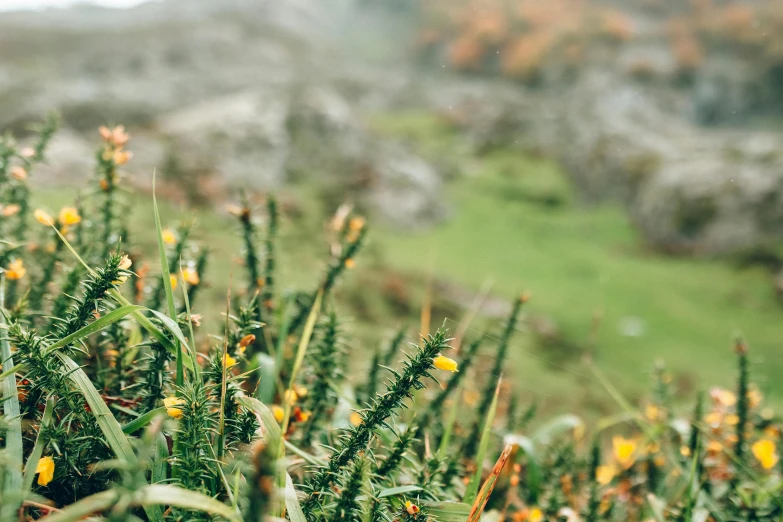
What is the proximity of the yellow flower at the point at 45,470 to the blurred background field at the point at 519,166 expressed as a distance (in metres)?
0.70

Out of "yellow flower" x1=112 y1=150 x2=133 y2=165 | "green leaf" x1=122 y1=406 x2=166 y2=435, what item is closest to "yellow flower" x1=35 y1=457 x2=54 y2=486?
"green leaf" x1=122 y1=406 x2=166 y2=435

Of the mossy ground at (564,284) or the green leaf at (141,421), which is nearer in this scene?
the green leaf at (141,421)

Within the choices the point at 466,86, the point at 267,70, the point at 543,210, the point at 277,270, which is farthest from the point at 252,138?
the point at 466,86

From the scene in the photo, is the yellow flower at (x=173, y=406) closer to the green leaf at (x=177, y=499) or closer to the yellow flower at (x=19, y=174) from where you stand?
the green leaf at (x=177, y=499)

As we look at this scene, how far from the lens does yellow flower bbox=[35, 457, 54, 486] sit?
38.1 inches

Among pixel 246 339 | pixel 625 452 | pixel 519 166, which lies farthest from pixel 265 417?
pixel 519 166

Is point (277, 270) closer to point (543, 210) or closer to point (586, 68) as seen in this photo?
point (543, 210)

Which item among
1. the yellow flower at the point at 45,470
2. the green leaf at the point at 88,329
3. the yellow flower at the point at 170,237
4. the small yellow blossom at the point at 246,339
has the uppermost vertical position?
the yellow flower at the point at 170,237

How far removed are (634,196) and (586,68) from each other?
15612mm

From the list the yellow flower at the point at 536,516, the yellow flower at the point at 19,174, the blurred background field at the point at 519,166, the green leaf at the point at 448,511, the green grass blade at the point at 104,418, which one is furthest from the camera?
the blurred background field at the point at 519,166

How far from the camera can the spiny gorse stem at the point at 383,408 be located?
1.00m

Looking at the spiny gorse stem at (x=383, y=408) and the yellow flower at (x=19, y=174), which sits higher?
the yellow flower at (x=19, y=174)

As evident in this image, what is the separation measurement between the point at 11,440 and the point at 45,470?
93 mm

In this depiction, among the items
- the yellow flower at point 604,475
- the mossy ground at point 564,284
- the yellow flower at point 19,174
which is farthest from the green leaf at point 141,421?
the mossy ground at point 564,284
